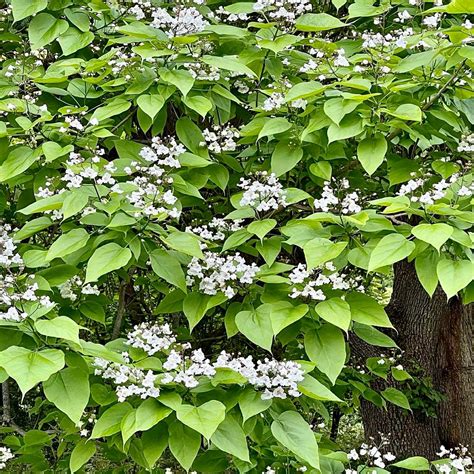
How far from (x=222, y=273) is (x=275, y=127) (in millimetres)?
496

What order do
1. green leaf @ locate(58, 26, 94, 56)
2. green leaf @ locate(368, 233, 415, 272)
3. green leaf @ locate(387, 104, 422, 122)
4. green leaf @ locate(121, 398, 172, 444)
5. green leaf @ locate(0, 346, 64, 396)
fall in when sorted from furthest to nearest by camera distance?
green leaf @ locate(58, 26, 94, 56) < green leaf @ locate(387, 104, 422, 122) < green leaf @ locate(368, 233, 415, 272) < green leaf @ locate(121, 398, 172, 444) < green leaf @ locate(0, 346, 64, 396)

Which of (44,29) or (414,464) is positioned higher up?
(44,29)

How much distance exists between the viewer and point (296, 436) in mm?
1766

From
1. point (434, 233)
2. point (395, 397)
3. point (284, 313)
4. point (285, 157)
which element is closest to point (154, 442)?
point (284, 313)

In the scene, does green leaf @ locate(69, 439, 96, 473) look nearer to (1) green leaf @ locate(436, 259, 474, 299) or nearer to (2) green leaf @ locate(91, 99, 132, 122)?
(2) green leaf @ locate(91, 99, 132, 122)

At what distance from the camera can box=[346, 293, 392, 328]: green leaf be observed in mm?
→ 1897

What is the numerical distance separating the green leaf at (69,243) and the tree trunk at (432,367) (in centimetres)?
308

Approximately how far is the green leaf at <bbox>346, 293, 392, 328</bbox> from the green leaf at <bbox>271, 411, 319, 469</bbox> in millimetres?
331

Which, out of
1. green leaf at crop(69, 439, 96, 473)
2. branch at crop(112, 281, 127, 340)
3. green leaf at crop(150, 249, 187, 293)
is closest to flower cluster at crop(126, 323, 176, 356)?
green leaf at crop(150, 249, 187, 293)

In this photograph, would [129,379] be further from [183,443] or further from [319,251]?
[319,251]

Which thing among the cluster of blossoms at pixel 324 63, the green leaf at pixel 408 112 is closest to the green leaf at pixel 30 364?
the green leaf at pixel 408 112

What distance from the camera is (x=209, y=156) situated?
2498 millimetres

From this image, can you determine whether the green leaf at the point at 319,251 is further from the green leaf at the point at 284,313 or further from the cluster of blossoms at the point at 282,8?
the cluster of blossoms at the point at 282,8

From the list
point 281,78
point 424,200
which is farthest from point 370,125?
point 281,78
